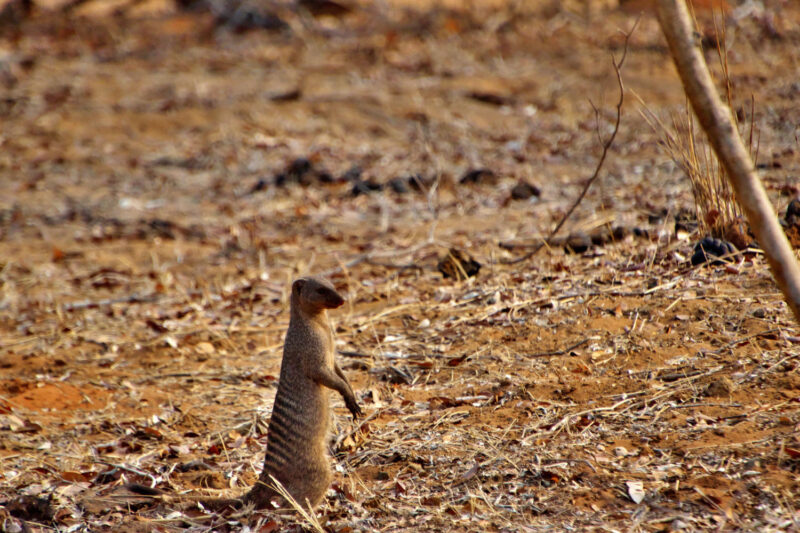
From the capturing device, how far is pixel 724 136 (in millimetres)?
2902

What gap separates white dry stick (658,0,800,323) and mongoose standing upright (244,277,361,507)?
5.33 feet

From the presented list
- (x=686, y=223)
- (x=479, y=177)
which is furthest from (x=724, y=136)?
(x=479, y=177)

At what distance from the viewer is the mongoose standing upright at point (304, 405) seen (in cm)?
346

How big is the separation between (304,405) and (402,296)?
7.59 feet

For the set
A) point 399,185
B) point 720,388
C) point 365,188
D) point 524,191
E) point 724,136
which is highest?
point 724,136

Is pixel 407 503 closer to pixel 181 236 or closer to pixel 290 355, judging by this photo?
pixel 290 355

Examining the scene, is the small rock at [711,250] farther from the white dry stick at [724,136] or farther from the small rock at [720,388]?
the white dry stick at [724,136]

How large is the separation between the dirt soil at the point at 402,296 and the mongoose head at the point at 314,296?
755 millimetres

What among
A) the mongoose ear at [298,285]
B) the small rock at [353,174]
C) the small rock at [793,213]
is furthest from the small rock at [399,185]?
the mongoose ear at [298,285]

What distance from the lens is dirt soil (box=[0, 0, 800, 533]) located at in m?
3.48

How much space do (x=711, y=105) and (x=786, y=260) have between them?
0.61 metres

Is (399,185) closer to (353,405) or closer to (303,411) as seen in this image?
(353,405)

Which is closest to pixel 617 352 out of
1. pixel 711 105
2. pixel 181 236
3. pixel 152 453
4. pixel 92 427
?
pixel 711 105

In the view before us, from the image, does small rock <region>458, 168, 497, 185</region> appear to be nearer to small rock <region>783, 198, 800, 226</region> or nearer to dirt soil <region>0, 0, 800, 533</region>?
dirt soil <region>0, 0, 800, 533</region>
